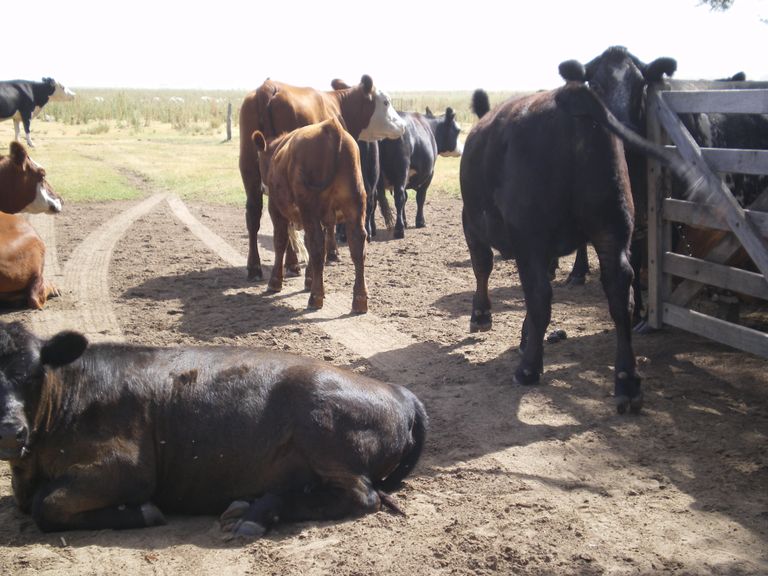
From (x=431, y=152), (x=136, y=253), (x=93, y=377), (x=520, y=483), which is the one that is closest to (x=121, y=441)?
(x=93, y=377)

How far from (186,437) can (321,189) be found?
4.78m

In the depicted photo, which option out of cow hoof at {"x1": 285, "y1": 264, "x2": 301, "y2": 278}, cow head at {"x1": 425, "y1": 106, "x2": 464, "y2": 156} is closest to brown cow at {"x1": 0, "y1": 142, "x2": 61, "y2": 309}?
cow hoof at {"x1": 285, "y1": 264, "x2": 301, "y2": 278}

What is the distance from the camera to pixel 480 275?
7812 millimetres

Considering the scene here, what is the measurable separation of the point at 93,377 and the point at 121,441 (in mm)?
395

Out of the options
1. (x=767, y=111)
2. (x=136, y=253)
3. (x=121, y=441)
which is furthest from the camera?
(x=136, y=253)

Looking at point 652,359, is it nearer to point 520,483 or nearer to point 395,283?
point 520,483

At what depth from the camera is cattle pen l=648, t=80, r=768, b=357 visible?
6.01 metres

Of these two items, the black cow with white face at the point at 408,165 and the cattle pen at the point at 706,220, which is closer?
the cattle pen at the point at 706,220

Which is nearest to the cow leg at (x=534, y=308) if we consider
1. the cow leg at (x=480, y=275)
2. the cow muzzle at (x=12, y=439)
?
the cow leg at (x=480, y=275)

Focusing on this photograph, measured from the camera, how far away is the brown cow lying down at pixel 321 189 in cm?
887

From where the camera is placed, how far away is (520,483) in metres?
4.80

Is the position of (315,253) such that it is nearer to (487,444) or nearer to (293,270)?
(293,270)

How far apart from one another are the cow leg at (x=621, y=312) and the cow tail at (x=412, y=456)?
162cm

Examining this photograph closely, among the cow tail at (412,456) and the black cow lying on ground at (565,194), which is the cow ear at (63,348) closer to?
the cow tail at (412,456)
